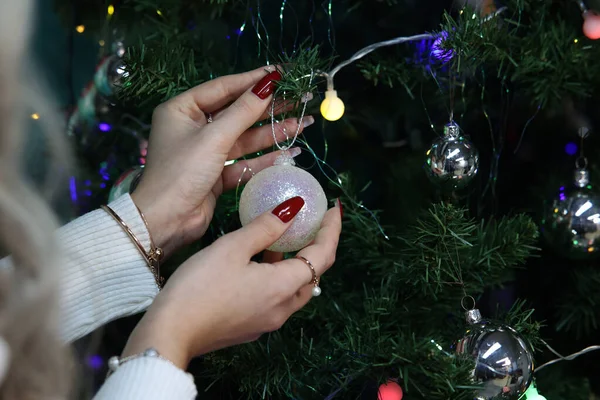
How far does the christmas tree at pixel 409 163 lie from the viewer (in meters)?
0.72

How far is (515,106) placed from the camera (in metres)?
0.98

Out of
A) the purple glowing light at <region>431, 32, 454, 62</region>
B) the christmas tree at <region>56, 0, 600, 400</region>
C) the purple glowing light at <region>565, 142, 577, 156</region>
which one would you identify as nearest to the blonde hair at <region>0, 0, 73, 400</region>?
the christmas tree at <region>56, 0, 600, 400</region>

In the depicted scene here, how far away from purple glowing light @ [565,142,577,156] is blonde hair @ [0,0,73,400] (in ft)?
2.63

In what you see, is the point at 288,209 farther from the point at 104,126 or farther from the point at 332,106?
the point at 104,126

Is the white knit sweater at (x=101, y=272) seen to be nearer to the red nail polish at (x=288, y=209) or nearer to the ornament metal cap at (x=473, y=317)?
the red nail polish at (x=288, y=209)

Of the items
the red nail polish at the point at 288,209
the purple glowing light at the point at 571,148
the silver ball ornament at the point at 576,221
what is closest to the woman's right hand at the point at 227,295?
the red nail polish at the point at 288,209

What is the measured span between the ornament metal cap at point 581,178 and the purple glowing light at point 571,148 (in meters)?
0.09

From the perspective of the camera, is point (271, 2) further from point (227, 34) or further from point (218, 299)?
point (218, 299)

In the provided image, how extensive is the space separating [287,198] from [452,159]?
8.4 inches

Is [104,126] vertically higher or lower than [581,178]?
higher

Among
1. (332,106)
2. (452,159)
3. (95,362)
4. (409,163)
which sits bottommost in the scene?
(95,362)

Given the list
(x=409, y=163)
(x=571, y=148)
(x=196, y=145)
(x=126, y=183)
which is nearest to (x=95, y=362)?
(x=126, y=183)

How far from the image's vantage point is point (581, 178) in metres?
0.90

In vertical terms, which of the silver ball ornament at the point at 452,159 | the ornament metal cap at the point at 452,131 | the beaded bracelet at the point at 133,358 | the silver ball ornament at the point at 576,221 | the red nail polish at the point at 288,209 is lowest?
the silver ball ornament at the point at 576,221
